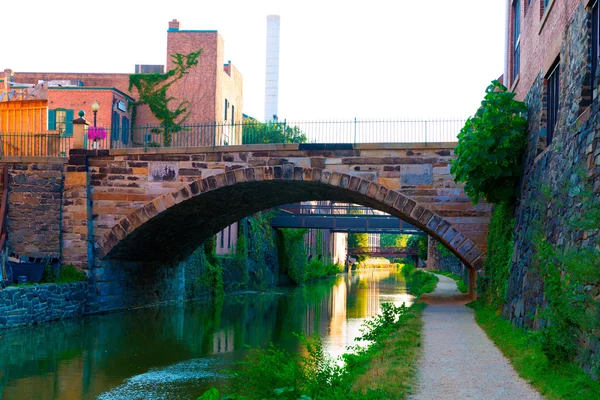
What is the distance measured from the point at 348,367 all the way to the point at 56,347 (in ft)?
27.0

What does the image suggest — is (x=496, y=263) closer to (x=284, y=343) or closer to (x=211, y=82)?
(x=284, y=343)

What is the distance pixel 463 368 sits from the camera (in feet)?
34.6

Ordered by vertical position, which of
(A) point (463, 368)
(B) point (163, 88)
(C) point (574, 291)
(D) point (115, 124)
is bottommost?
(A) point (463, 368)

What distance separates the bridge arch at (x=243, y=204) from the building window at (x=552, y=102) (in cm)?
660

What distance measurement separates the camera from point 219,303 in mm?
31609

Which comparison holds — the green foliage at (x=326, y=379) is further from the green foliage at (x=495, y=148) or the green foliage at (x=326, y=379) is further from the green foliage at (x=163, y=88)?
the green foliage at (x=163, y=88)

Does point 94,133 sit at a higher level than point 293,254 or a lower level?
higher

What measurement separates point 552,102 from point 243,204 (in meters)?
14.4

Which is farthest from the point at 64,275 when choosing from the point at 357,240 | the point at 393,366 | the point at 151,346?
the point at 357,240

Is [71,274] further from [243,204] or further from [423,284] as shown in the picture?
[423,284]

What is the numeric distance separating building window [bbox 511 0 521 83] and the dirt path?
789 cm

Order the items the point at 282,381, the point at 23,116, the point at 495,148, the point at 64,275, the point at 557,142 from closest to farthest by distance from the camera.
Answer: the point at 282,381, the point at 557,142, the point at 495,148, the point at 64,275, the point at 23,116

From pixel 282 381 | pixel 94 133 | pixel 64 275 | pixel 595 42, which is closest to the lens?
pixel 282 381

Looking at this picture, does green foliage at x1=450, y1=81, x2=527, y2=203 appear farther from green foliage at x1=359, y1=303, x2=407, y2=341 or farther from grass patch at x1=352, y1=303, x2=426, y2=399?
grass patch at x1=352, y1=303, x2=426, y2=399
